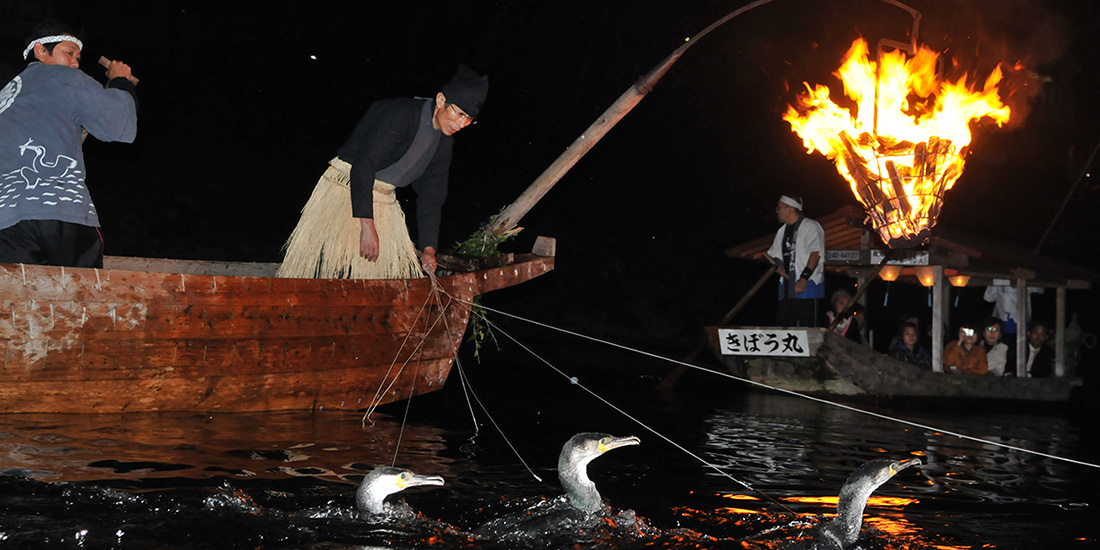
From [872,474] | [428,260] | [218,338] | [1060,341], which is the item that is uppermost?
[428,260]

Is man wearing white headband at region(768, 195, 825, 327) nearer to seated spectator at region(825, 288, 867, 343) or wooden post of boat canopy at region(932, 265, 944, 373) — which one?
seated spectator at region(825, 288, 867, 343)

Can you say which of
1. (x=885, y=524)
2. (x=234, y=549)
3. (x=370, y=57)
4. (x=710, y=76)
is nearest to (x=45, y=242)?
(x=234, y=549)

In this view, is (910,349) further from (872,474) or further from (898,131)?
(872,474)

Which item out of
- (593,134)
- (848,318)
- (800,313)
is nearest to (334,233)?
(593,134)

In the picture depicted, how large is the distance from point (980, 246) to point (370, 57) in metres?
11.0

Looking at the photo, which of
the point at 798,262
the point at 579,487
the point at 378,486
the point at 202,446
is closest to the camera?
the point at 378,486

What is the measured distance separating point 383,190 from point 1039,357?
10.3 metres

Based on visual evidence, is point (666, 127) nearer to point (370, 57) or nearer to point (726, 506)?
point (370, 57)

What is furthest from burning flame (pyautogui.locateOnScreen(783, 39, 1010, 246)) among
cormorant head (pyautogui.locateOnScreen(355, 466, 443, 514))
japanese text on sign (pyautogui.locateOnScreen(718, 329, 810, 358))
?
cormorant head (pyautogui.locateOnScreen(355, 466, 443, 514))

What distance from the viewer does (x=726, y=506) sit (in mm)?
4395

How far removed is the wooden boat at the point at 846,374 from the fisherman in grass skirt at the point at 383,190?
17.1 ft

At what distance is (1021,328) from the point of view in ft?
40.3

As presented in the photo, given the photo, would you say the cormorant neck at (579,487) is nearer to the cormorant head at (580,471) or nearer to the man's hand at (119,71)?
the cormorant head at (580,471)

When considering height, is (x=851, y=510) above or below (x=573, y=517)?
above
